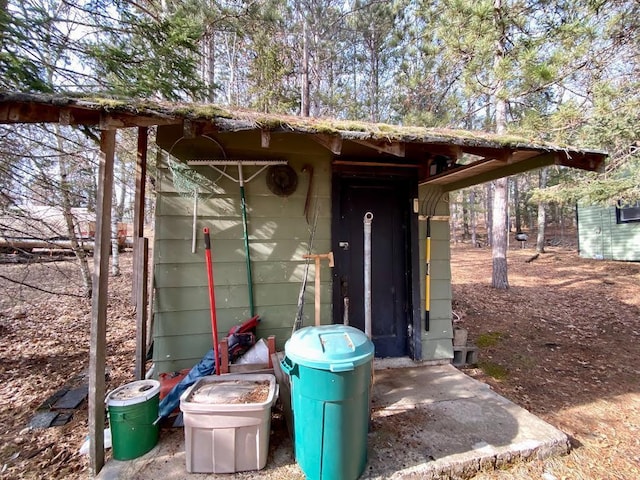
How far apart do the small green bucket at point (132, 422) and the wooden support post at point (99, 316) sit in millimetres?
74

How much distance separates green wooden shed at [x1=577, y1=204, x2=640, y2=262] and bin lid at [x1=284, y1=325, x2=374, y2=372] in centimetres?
1113

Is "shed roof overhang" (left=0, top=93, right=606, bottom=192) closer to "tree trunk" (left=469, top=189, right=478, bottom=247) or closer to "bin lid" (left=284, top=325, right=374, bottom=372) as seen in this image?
"bin lid" (left=284, top=325, right=374, bottom=372)

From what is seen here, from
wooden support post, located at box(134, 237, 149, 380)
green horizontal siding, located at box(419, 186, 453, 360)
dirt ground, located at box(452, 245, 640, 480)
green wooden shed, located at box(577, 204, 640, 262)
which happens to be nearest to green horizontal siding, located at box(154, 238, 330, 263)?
wooden support post, located at box(134, 237, 149, 380)

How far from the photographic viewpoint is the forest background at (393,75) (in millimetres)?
3625

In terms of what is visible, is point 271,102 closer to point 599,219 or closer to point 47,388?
point 47,388

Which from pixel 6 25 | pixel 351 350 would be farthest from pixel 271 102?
pixel 351 350

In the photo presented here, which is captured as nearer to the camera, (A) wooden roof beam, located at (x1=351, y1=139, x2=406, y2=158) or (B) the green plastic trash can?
(B) the green plastic trash can

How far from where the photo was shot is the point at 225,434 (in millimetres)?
1902

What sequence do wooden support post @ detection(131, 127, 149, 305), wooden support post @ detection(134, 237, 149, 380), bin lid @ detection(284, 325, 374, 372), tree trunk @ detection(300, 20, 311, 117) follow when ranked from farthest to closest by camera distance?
tree trunk @ detection(300, 20, 311, 117) → wooden support post @ detection(131, 127, 149, 305) → wooden support post @ detection(134, 237, 149, 380) → bin lid @ detection(284, 325, 374, 372)

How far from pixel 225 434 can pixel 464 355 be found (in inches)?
116

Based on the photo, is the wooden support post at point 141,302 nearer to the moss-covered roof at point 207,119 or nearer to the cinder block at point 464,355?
the moss-covered roof at point 207,119

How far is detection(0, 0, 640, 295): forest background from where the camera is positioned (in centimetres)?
362

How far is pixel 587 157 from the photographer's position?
2.61m

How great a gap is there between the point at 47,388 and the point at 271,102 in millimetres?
7596
